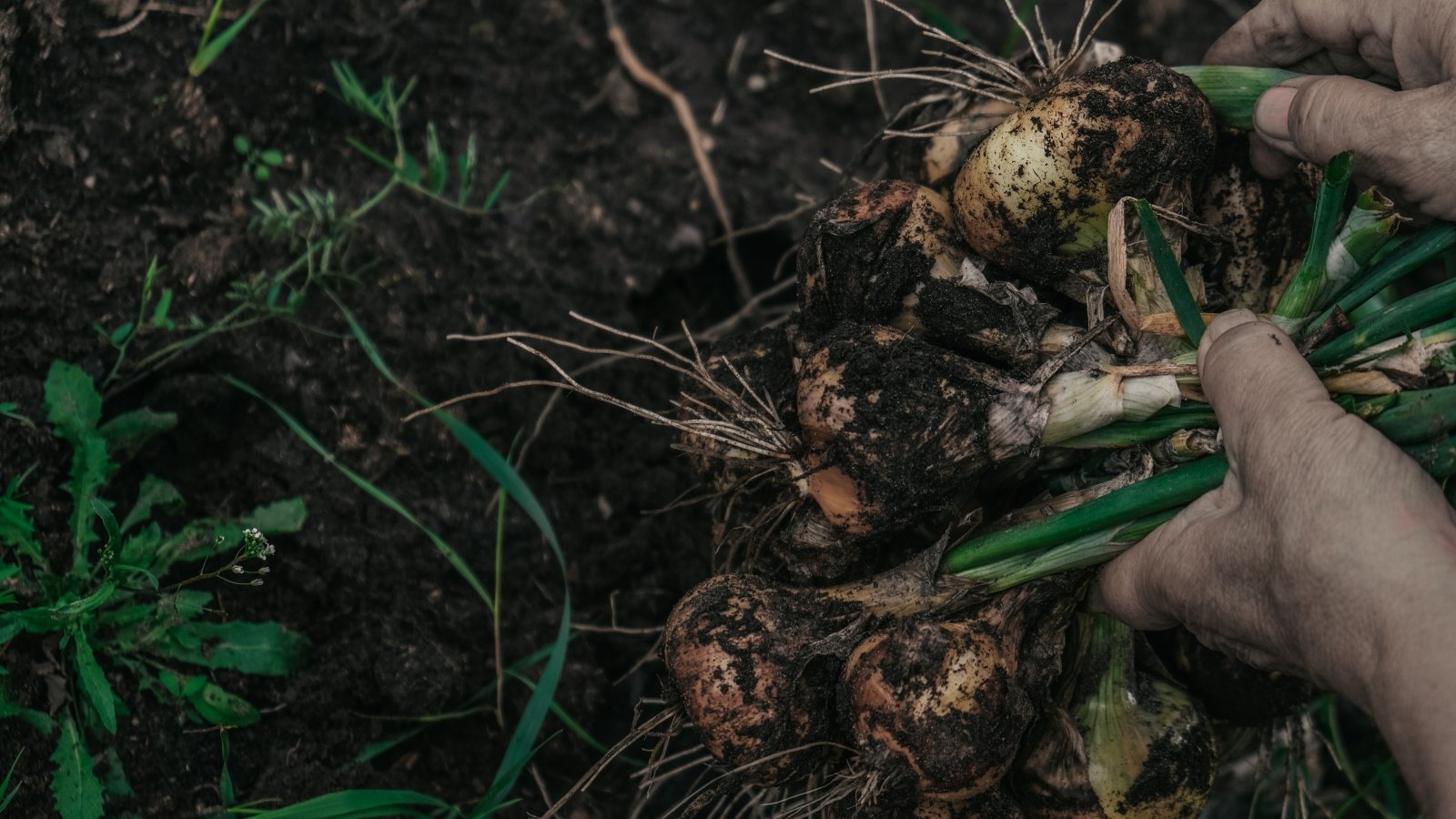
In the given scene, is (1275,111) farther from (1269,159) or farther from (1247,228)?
(1247,228)

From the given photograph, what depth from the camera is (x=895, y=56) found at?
8.79 ft

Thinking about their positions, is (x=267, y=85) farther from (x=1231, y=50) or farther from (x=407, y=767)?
(x=1231, y=50)

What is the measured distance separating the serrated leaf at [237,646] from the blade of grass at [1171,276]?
145 centimetres

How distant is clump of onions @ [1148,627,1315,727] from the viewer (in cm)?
177

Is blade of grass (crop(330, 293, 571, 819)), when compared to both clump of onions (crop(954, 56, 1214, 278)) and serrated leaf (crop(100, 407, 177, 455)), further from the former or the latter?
clump of onions (crop(954, 56, 1214, 278))

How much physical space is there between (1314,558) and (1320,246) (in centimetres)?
51

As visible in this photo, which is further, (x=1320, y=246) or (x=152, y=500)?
(x=152, y=500)

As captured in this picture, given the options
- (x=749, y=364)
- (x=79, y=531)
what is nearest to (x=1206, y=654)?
(x=749, y=364)

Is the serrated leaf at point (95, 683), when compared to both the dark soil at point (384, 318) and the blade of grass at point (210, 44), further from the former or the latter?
the blade of grass at point (210, 44)

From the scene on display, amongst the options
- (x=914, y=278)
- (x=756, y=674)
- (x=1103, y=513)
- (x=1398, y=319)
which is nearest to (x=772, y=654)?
(x=756, y=674)

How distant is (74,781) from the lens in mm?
1616

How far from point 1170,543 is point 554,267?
4.45 ft

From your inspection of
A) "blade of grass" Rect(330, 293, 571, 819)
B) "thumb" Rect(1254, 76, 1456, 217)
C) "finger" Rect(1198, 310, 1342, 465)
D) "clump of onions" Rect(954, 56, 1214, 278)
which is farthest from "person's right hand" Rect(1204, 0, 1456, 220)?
"blade of grass" Rect(330, 293, 571, 819)

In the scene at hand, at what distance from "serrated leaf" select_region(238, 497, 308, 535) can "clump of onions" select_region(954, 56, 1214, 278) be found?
1.21m
